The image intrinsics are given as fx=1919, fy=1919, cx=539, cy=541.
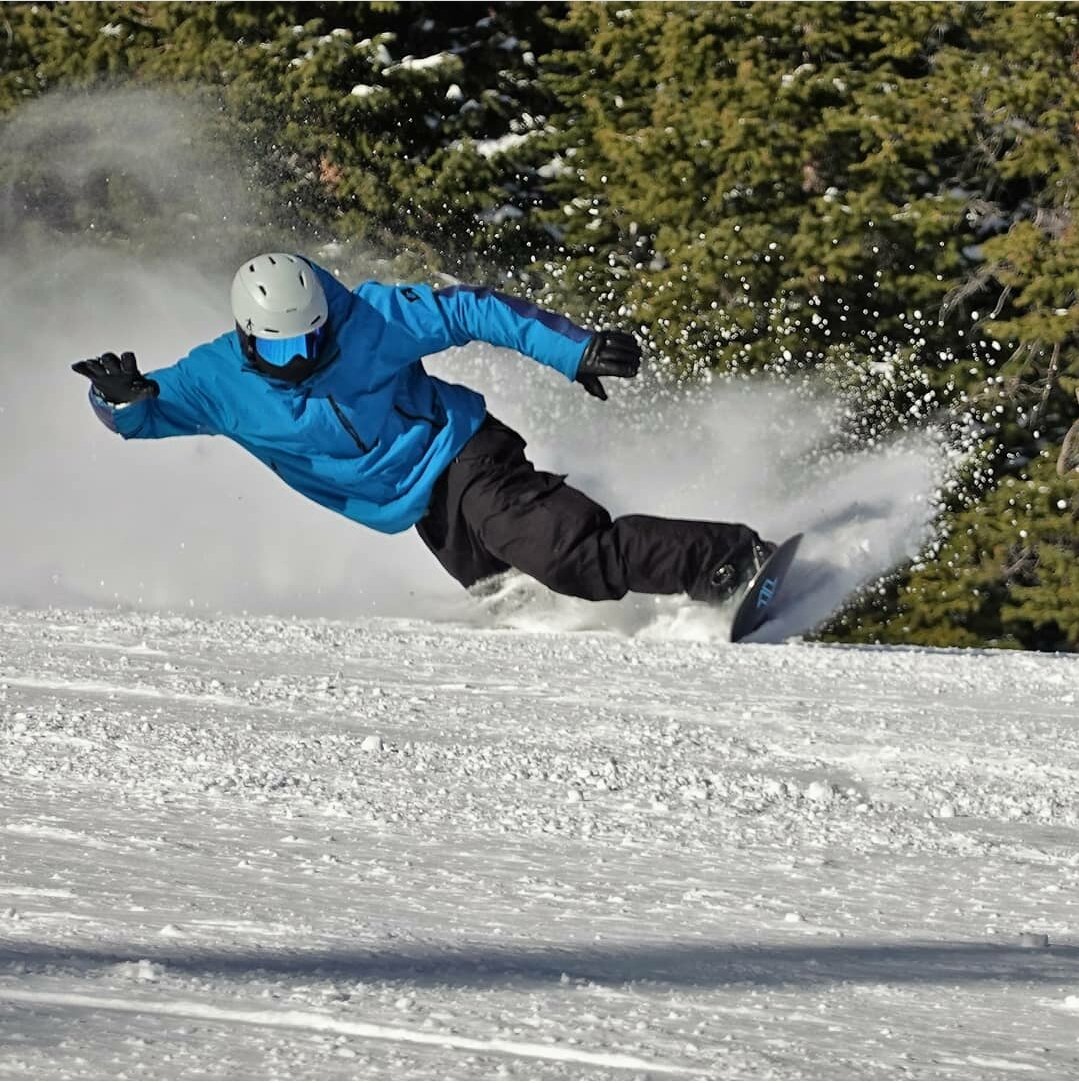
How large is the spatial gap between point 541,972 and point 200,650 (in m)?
3.63

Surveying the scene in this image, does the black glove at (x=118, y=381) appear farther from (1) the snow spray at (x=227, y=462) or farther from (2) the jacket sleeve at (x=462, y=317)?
(1) the snow spray at (x=227, y=462)

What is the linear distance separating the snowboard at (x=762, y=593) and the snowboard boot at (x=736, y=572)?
2cm

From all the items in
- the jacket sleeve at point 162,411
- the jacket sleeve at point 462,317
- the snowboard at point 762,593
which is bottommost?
the snowboard at point 762,593

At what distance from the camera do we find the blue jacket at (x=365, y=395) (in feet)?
21.0

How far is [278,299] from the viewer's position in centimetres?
613

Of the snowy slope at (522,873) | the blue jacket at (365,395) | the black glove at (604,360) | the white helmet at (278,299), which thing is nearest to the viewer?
the snowy slope at (522,873)

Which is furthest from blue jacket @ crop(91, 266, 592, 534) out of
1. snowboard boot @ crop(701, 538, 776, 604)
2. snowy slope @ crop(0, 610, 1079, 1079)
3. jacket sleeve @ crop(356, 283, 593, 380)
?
snowy slope @ crop(0, 610, 1079, 1079)

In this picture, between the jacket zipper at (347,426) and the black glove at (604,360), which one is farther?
the jacket zipper at (347,426)

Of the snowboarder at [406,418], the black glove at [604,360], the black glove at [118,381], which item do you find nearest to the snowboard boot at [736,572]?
the snowboarder at [406,418]

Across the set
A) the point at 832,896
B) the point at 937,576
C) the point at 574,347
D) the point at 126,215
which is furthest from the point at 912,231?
the point at 832,896

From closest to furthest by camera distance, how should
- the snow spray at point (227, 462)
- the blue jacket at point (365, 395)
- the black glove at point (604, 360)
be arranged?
the black glove at point (604, 360), the blue jacket at point (365, 395), the snow spray at point (227, 462)

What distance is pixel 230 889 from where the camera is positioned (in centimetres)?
287

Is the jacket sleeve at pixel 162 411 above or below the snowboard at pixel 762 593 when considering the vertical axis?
above

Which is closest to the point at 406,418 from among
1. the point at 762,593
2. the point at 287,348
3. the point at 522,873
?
the point at 287,348
